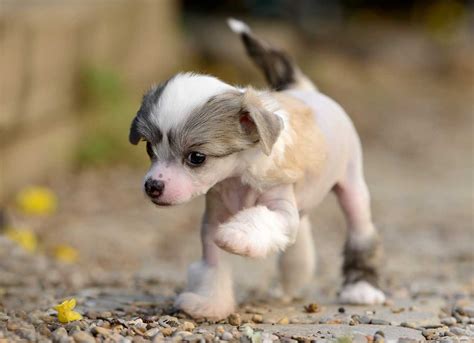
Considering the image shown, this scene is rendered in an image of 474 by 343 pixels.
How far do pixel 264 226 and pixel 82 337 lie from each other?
0.80 metres

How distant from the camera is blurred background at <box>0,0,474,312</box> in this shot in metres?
6.68

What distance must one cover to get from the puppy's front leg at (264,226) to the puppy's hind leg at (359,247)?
64cm

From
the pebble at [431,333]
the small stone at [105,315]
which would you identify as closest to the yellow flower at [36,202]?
the small stone at [105,315]

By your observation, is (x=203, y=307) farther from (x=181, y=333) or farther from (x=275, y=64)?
(x=275, y=64)

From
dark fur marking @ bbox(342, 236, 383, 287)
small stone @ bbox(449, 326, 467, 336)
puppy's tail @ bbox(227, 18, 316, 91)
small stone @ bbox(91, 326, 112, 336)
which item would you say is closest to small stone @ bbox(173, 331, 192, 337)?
small stone @ bbox(91, 326, 112, 336)

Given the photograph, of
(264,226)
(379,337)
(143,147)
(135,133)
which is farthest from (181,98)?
(143,147)

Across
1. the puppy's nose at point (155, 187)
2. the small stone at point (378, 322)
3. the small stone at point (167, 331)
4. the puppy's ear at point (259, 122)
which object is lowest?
the small stone at point (167, 331)

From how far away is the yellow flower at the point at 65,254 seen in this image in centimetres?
621

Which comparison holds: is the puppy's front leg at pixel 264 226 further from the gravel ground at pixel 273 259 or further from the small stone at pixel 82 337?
the small stone at pixel 82 337

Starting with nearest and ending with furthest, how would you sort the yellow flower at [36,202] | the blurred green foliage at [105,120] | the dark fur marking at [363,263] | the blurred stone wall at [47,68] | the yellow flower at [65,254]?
the dark fur marking at [363,263]
the yellow flower at [65,254]
the yellow flower at [36,202]
the blurred stone wall at [47,68]
the blurred green foliage at [105,120]

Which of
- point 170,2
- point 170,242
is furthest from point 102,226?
point 170,2

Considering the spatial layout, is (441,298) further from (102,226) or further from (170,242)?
(102,226)

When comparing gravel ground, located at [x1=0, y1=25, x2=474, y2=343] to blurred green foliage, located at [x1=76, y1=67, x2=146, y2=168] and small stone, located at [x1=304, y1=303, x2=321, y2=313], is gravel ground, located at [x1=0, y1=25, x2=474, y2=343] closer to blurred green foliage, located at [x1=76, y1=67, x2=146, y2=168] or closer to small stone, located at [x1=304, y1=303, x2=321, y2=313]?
small stone, located at [x1=304, y1=303, x2=321, y2=313]

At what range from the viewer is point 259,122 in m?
3.58
